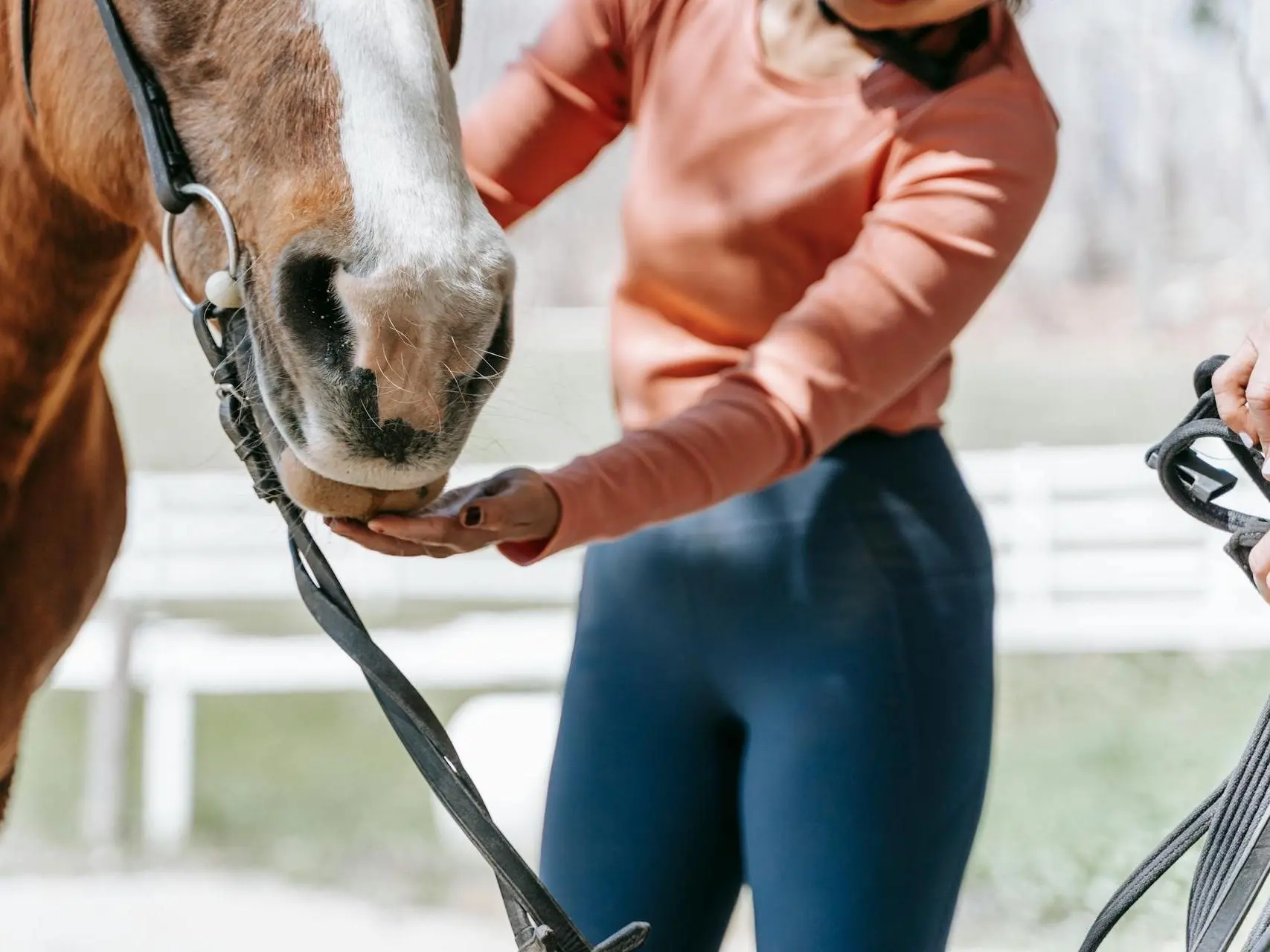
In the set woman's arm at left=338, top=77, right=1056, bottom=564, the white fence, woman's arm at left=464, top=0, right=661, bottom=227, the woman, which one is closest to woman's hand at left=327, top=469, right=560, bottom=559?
woman's arm at left=338, top=77, right=1056, bottom=564

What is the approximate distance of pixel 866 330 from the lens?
3.12 ft

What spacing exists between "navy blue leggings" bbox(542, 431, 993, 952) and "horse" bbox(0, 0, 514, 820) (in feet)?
1.10

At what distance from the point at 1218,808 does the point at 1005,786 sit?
123 inches

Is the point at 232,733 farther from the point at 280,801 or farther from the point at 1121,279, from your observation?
the point at 1121,279

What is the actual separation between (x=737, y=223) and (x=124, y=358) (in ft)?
16.6

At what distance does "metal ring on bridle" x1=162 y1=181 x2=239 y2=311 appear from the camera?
0.77 metres

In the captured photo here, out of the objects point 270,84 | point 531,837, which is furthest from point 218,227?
point 531,837

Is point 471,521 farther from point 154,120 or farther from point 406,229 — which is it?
point 154,120

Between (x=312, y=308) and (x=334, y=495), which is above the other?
(x=312, y=308)

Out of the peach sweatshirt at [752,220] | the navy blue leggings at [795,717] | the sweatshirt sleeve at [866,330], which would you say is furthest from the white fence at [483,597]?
the sweatshirt sleeve at [866,330]

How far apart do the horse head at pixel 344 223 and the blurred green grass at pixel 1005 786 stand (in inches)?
103

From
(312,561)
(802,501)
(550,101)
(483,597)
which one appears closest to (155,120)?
(312,561)

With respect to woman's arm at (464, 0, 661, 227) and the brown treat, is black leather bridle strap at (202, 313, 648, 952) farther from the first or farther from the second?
woman's arm at (464, 0, 661, 227)

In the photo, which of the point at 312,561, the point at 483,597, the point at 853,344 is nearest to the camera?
the point at 312,561
